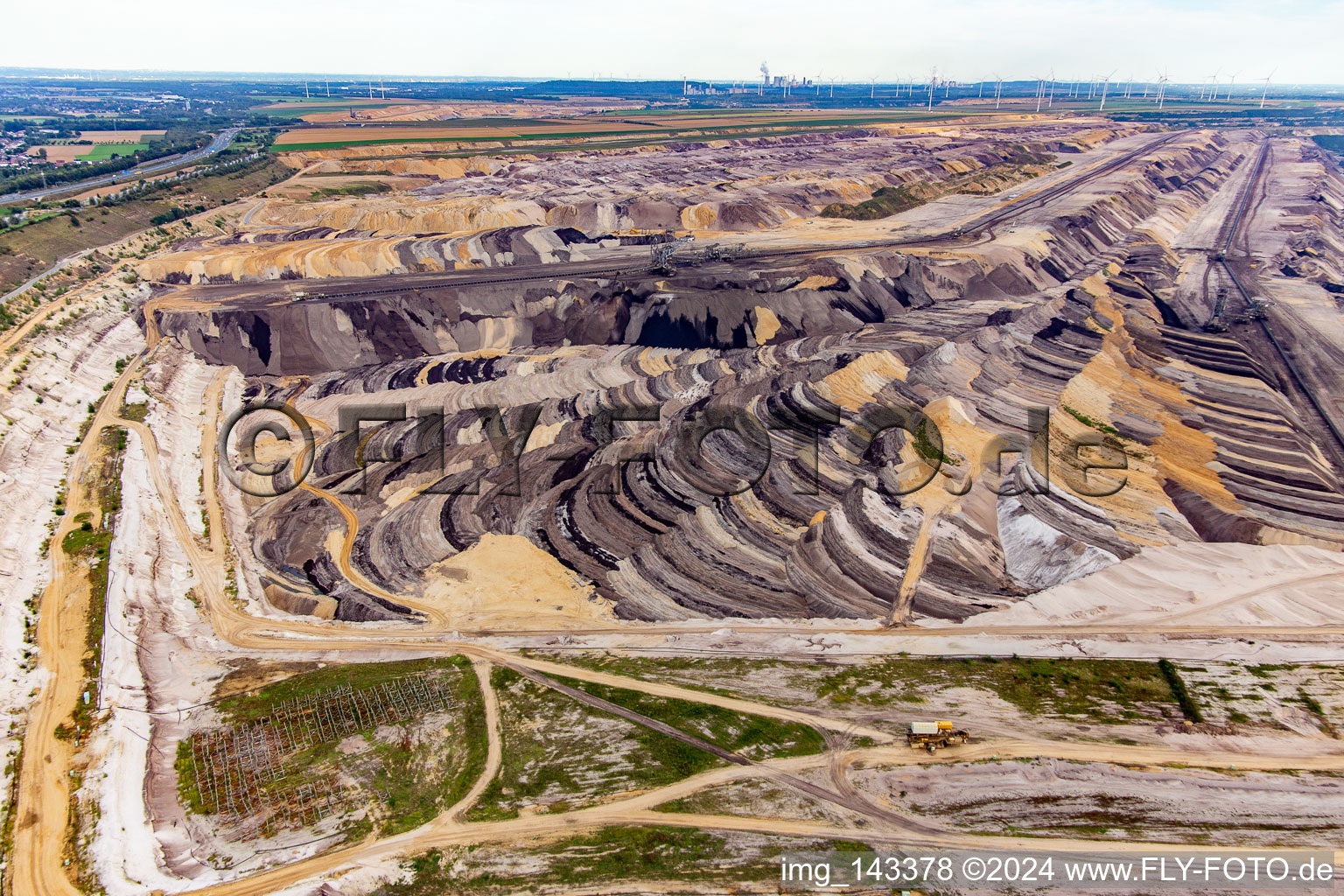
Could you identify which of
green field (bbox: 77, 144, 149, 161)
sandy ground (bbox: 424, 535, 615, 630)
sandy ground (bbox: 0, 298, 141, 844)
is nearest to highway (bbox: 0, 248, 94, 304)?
sandy ground (bbox: 0, 298, 141, 844)

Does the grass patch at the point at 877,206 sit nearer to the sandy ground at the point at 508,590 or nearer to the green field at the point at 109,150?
the sandy ground at the point at 508,590

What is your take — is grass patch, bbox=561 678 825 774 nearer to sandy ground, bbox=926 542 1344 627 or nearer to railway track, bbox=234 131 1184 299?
sandy ground, bbox=926 542 1344 627

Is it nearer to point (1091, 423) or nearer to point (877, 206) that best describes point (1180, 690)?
point (1091, 423)

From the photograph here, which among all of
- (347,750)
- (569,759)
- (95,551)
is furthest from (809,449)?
(95,551)

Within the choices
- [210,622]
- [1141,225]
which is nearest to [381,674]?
[210,622]

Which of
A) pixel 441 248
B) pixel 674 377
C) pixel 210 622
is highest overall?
pixel 441 248

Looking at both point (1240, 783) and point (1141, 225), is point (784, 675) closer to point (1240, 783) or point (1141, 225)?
point (1240, 783)
